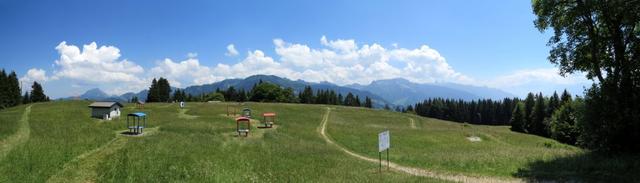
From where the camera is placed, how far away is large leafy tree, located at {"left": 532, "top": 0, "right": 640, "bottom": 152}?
24109 mm

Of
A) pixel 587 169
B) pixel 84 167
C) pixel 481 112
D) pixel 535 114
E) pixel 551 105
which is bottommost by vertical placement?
pixel 481 112

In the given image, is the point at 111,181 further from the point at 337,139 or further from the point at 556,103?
the point at 556,103

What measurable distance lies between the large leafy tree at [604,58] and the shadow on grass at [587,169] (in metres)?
1.51

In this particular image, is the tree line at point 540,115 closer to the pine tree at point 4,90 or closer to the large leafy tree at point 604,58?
the large leafy tree at point 604,58

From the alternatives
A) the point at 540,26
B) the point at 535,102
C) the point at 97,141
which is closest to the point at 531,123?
the point at 535,102

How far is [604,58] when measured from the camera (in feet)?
85.6

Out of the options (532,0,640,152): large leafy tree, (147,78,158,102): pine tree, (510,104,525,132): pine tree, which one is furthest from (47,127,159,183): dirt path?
(510,104,525,132): pine tree

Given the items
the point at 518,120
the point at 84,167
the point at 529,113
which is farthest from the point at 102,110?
the point at 518,120

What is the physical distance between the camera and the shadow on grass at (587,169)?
19.7 m

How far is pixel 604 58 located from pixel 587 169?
8.11m

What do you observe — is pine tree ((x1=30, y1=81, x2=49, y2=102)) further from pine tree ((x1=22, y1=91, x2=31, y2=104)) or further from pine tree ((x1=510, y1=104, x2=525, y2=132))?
pine tree ((x1=510, y1=104, x2=525, y2=132))

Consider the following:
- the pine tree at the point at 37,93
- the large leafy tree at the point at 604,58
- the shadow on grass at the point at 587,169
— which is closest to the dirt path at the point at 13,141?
the shadow on grass at the point at 587,169

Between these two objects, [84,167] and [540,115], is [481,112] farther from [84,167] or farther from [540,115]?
[84,167]

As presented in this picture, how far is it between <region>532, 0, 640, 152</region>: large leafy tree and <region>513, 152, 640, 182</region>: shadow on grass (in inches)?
59.4
